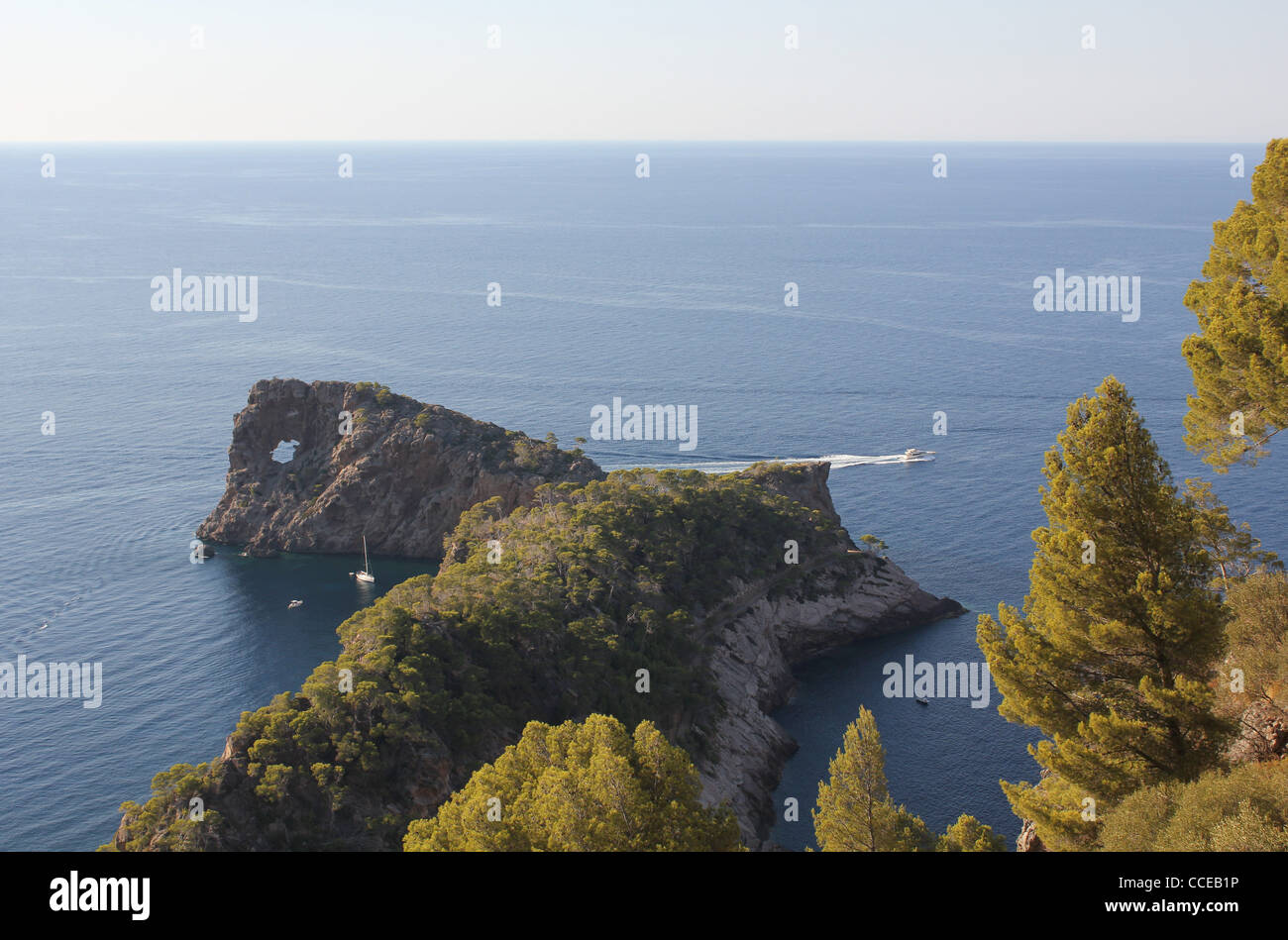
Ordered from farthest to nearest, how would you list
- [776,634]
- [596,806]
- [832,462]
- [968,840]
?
1. [832,462]
2. [776,634]
3. [968,840]
4. [596,806]

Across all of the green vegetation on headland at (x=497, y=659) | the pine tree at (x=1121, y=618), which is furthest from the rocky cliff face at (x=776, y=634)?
the pine tree at (x=1121, y=618)

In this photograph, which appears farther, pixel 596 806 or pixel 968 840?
pixel 968 840

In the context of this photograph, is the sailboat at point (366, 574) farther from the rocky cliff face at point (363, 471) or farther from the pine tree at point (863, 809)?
the pine tree at point (863, 809)

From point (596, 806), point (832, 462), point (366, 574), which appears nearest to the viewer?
point (596, 806)

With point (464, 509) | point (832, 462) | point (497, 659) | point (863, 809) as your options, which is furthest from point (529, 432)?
point (863, 809)

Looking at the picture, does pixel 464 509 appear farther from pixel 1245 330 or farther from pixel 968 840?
pixel 1245 330
